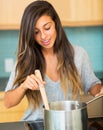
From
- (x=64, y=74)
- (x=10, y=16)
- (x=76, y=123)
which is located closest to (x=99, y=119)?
(x=76, y=123)

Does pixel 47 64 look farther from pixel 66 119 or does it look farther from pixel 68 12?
pixel 68 12

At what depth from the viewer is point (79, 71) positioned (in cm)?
113

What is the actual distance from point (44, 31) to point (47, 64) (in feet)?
0.55

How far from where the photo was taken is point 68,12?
1.84m

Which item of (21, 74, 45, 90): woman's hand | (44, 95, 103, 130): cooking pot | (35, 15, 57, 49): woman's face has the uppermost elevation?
(35, 15, 57, 49): woman's face

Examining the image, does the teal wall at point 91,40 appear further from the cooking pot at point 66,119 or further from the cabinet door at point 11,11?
the cooking pot at point 66,119

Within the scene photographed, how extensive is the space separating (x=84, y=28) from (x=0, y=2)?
0.60 meters

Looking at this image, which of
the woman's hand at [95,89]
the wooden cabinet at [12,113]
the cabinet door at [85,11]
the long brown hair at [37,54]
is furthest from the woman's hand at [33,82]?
the cabinet door at [85,11]

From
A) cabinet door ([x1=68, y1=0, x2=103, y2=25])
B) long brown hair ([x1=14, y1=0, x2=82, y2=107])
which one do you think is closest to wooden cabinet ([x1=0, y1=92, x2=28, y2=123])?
cabinet door ([x1=68, y1=0, x2=103, y2=25])

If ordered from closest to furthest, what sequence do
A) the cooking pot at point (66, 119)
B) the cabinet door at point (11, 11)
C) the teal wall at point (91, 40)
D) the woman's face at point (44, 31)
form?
1. the cooking pot at point (66, 119)
2. the woman's face at point (44, 31)
3. the cabinet door at point (11, 11)
4. the teal wall at point (91, 40)

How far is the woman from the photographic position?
39.0 inches

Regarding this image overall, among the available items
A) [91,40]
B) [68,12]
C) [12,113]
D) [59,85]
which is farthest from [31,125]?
[91,40]

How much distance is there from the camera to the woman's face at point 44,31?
986 millimetres

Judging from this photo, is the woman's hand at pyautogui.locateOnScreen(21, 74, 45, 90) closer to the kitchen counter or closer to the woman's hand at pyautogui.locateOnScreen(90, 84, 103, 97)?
the kitchen counter
